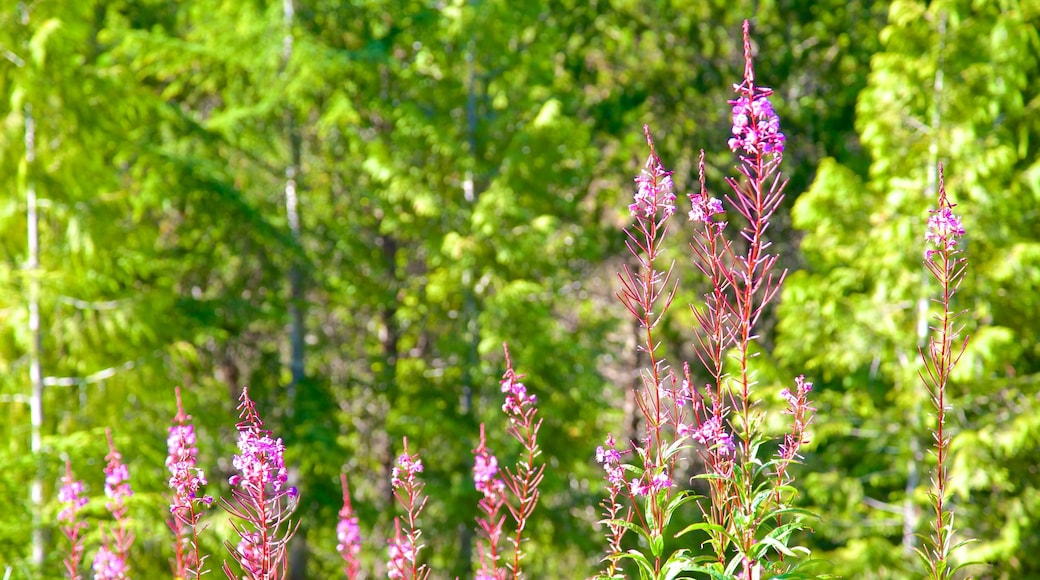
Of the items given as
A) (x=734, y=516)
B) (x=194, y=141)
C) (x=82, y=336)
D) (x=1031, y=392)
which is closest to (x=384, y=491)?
(x=194, y=141)

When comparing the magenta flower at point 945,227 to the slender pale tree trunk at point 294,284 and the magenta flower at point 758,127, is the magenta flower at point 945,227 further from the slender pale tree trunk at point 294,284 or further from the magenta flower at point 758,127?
the slender pale tree trunk at point 294,284

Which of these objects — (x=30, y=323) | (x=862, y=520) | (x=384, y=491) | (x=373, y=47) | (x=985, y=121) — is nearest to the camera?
(x=30, y=323)

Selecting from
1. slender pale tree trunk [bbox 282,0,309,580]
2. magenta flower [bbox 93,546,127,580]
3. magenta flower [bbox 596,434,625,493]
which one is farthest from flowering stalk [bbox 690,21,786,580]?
slender pale tree trunk [bbox 282,0,309,580]

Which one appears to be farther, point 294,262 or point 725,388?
point 294,262

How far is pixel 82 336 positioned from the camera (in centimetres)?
815

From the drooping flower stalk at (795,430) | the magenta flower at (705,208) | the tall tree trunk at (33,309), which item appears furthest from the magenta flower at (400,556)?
the tall tree trunk at (33,309)

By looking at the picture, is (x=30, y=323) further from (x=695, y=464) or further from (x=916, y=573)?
(x=695, y=464)

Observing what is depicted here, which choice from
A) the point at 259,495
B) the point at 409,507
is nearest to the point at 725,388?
the point at 409,507

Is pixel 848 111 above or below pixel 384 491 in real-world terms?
above

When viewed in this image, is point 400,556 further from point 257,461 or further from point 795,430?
point 795,430

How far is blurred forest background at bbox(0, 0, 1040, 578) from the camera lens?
8.06 m

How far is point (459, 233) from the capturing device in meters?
11.3

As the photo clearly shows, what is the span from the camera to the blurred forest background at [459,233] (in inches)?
317

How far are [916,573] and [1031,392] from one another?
6.46ft
